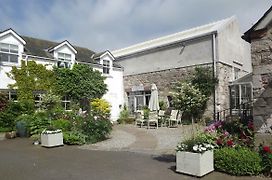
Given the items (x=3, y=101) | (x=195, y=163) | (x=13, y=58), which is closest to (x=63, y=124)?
(x=3, y=101)

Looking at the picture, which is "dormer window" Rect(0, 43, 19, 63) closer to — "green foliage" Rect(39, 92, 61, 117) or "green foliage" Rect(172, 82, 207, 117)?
"green foliage" Rect(39, 92, 61, 117)

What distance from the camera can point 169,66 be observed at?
2225 centimetres

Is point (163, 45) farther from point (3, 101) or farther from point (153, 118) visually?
point (3, 101)

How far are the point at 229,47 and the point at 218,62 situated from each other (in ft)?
8.09

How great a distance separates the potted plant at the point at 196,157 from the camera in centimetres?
671

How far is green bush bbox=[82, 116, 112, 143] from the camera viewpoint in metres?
12.5

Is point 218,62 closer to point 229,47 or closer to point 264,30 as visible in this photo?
point 229,47

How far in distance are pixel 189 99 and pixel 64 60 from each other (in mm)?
10294

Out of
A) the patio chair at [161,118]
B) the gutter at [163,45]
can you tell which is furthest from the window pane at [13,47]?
the patio chair at [161,118]

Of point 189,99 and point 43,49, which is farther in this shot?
point 43,49

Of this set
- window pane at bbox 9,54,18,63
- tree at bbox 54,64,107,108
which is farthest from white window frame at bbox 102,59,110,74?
window pane at bbox 9,54,18,63

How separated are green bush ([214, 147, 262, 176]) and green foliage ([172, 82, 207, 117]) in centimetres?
1213

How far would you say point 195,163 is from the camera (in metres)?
6.76

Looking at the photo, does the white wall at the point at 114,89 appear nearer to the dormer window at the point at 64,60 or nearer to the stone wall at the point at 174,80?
the stone wall at the point at 174,80
